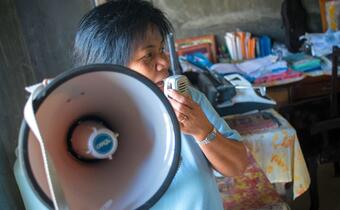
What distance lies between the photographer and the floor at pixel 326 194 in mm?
2404

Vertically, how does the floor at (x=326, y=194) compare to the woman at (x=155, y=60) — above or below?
below

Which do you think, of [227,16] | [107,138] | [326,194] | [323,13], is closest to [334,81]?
[326,194]

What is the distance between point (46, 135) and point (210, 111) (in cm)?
46

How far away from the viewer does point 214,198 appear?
864 mm

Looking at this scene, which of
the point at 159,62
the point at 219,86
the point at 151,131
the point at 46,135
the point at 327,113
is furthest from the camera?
the point at 327,113

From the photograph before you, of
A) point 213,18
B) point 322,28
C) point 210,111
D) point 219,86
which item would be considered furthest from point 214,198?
point 322,28

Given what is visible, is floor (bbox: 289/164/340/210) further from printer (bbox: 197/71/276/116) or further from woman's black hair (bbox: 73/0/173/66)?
woman's black hair (bbox: 73/0/173/66)

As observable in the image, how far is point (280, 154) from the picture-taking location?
1.78 meters

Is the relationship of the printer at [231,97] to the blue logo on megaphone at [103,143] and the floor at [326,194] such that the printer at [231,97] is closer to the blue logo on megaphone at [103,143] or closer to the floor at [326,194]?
the floor at [326,194]

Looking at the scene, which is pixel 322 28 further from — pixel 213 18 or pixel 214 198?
pixel 214 198

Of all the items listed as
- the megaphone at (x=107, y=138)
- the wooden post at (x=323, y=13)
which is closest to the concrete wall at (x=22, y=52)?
the megaphone at (x=107, y=138)

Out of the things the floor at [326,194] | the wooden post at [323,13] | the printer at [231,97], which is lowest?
the floor at [326,194]

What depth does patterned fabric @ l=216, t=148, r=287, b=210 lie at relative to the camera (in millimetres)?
1363

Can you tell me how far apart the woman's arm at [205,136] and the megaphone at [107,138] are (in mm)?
66
